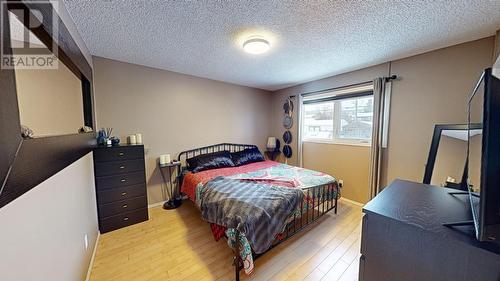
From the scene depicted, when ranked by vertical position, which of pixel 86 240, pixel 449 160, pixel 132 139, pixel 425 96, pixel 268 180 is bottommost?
pixel 86 240

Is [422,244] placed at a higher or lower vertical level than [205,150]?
lower

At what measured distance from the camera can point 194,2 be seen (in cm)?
144

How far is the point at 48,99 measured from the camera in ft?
4.26

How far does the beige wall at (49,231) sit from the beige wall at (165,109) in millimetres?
1154

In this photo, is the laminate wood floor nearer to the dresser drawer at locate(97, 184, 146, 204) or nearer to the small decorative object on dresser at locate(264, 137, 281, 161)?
the dresser drawer at locate(97, 184, 146, 204)

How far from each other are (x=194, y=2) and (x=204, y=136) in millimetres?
2544

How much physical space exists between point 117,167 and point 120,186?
0.28m

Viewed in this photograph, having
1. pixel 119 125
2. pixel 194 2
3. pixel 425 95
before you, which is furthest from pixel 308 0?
pixel 119 125

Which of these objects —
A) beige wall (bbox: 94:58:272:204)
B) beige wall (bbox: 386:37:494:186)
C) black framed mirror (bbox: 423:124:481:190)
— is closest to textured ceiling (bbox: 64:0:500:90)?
beige wall (bbox: 386:37:494:186)

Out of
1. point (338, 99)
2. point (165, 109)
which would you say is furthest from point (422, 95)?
point (165, 109)

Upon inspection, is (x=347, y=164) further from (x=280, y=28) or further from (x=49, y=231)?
(x=49, y=231)

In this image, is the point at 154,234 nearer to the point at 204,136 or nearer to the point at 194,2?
the point at 204,136

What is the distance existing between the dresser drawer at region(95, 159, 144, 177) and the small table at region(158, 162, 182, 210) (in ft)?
1.47

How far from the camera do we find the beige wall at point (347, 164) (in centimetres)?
309
